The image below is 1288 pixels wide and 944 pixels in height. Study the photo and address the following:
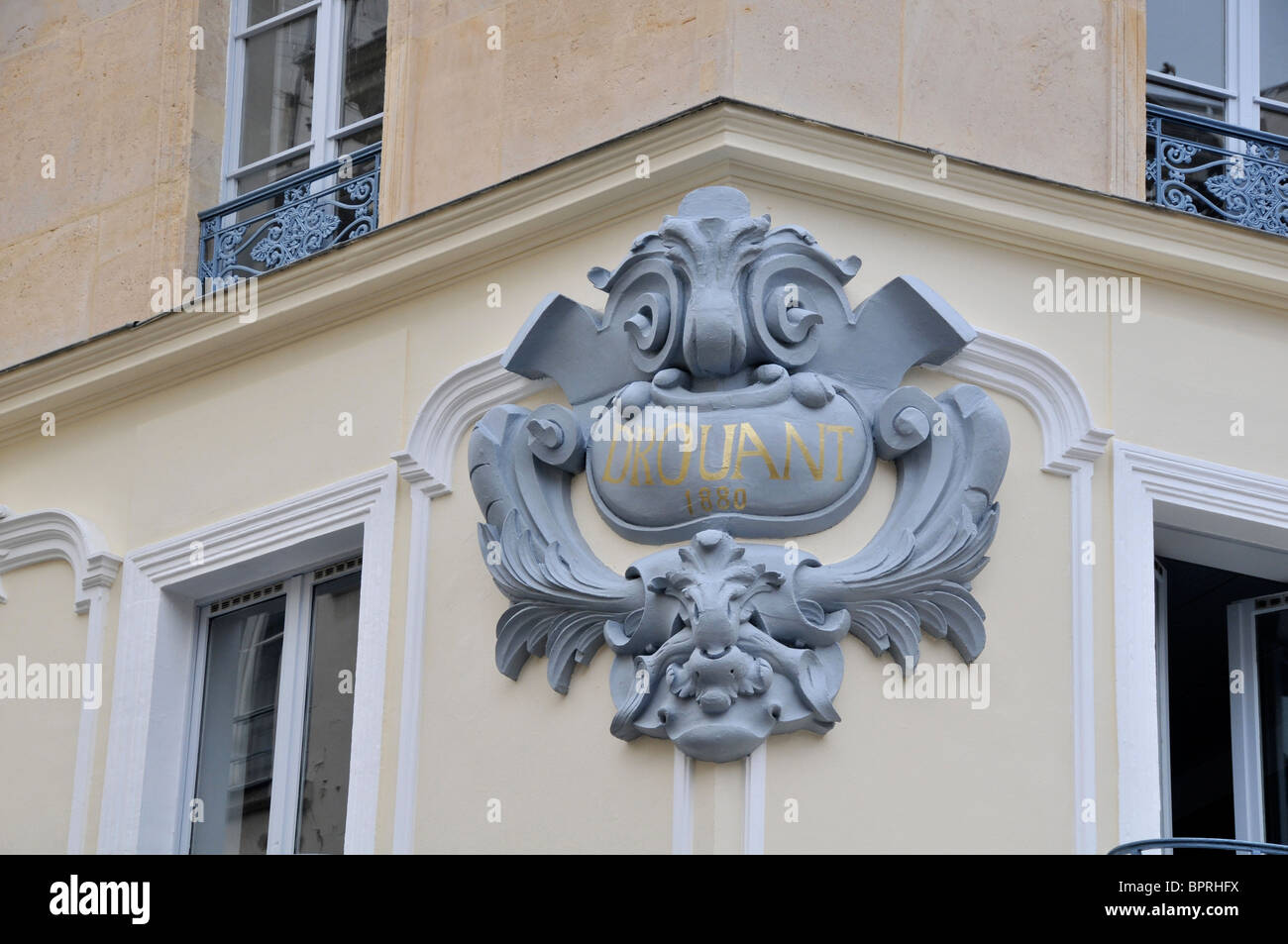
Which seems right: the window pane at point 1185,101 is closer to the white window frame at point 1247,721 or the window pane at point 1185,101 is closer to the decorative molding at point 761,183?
the decorative molding at point 761,183

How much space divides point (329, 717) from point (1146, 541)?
9.05ft

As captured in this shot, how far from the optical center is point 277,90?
12.2m

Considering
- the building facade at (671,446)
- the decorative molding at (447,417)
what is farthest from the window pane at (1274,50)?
the decorative molding at (447,417)

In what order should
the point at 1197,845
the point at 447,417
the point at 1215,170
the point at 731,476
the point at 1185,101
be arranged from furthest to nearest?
the point at 1185,101, the point at 1215,170, the point at 447,417, the point at 731,476, the point at 1197,845

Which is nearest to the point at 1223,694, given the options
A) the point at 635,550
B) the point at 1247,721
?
the point at 1247,721

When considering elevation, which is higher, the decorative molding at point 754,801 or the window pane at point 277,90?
the window pane at point 277,90

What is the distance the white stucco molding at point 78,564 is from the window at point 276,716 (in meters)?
0.36

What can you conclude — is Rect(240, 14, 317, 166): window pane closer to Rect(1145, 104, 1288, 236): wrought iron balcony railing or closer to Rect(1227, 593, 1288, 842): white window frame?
Rect(1145, 104, 1288, 236): wrought iron balcony railing

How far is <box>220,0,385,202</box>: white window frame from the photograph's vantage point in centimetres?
1191

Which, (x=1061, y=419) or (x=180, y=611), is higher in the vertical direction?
(x=1061, y=419)

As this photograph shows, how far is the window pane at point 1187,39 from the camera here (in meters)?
11.4

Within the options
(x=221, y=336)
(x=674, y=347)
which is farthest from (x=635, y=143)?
(x=221, y=336)

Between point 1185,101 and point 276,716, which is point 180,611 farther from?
point 1185,101

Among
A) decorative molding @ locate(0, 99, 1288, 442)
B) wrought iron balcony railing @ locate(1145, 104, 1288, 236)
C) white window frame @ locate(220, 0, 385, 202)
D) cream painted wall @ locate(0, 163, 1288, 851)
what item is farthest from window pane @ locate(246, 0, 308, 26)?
wrought iron balcony railing @ locate(1145, 104, 1288, 236)
